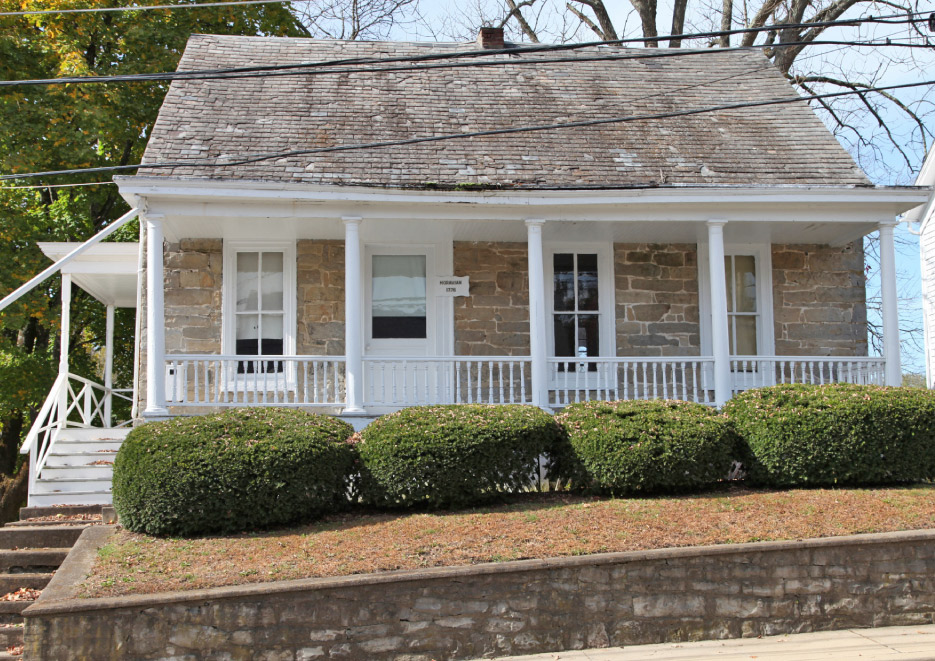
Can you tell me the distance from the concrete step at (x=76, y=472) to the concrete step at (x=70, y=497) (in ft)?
0.69

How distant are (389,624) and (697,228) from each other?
8000mm

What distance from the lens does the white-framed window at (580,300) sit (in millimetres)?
13352

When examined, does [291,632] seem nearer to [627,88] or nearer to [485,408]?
[485,408]

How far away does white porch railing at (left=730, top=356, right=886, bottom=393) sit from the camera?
11.9 meters

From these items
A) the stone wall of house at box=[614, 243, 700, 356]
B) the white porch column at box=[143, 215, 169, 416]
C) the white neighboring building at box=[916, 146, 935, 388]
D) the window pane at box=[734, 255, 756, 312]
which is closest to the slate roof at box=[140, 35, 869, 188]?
the white porch column at box=[143, 215, 169, 416]

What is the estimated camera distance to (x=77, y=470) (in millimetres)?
10906

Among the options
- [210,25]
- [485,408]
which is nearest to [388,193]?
[485,408]

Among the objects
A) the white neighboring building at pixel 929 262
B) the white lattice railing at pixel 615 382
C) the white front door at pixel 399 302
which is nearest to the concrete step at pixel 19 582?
the white front door at pixel 399 302

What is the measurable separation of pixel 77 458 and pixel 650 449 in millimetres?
6975

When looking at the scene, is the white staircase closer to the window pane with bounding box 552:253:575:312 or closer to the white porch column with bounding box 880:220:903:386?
the window pane with bounding box 552:253:575:312

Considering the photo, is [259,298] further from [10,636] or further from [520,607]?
[520,607]

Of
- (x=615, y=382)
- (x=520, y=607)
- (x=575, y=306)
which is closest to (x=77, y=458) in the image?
(x=520, y=607)

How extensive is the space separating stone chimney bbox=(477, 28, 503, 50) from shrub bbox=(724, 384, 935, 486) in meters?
8.96

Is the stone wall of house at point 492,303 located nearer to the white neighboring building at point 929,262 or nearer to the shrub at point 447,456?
the shrub at point 447,456
